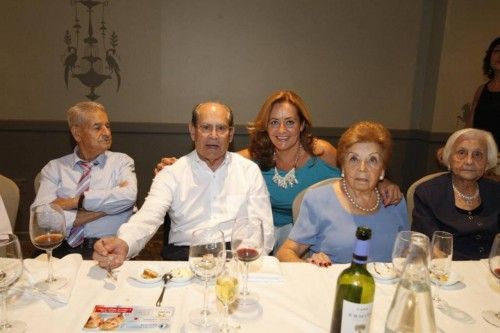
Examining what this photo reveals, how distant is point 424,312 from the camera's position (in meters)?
1.13

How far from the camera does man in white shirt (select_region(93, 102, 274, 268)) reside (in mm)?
2393

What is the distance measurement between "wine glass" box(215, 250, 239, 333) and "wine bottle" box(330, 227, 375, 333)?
0.31 metres

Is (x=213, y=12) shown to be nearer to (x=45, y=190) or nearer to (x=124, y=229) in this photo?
(x=45, y=190)

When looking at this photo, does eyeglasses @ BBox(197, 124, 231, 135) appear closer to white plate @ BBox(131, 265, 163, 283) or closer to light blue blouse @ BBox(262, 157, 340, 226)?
light blue blouse @ BBox(262, 157, 340, 226)

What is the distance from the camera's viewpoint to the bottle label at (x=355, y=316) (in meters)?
1.05

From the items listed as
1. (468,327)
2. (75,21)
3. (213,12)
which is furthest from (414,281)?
(75,21)

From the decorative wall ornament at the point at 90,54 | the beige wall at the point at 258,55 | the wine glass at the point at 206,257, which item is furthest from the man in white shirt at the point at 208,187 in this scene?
the decorative wall ornament at the point at 90,54

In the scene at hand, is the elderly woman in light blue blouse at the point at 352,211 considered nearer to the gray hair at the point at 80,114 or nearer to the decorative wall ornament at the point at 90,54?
the gray hair at the point at 80,114

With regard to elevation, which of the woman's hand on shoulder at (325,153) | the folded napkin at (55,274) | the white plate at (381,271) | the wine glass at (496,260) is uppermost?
the woman's hand on shoulder at (325,153)

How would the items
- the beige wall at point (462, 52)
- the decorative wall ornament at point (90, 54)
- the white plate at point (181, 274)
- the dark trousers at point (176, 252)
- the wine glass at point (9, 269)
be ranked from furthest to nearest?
the beige wall at point (462, 52), the decorative wall ornament at point (90, 54), the dark trousers at point (176, 252), the white plate at point (181, 274), the wine glass at point (9, 269)

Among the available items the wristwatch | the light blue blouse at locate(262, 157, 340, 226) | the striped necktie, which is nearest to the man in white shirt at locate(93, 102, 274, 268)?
the light blue blouse at locate(262, 157, 340, 226)

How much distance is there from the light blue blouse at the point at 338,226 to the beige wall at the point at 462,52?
309 cm

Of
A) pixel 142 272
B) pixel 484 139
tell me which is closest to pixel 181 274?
pixel 142 272

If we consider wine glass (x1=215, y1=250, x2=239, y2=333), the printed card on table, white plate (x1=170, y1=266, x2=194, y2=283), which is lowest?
the printed card on table
